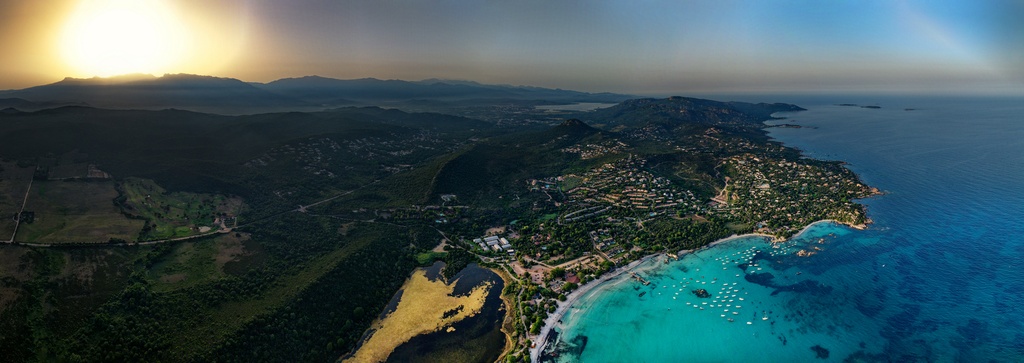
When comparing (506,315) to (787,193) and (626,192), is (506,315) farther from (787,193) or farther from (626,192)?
(787,193)

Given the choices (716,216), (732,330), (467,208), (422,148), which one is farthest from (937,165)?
(422,148)

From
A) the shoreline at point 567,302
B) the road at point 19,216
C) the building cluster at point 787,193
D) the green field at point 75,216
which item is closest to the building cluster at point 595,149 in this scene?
the building cluster at point 787,193

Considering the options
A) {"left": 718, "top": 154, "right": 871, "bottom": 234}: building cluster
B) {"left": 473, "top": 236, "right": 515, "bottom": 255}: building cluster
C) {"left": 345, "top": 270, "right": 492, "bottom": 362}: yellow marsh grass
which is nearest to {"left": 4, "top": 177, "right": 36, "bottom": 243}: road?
{"left": 345, "top": 270, "right": 492, "bottom": 362}: yellow marsh grass

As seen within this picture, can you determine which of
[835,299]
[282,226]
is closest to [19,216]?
[282,226]

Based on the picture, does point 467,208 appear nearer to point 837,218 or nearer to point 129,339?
point 129,339

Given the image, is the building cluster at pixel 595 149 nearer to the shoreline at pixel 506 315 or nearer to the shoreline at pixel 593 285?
the shoreline at pixel 593 285

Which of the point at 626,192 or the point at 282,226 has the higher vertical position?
the point at 626,192

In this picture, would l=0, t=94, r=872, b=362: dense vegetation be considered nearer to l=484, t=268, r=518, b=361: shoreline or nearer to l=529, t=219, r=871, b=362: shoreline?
l=484, t=268, r=518, b=361: shoreline
